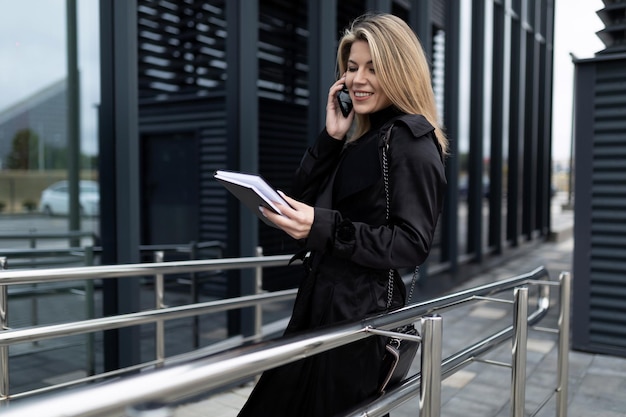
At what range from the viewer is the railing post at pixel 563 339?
2984mm

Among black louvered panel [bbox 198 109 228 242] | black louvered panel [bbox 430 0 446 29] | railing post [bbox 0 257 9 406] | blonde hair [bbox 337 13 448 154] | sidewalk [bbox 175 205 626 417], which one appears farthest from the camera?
black louvered panel [bbox 430 0 446 29]

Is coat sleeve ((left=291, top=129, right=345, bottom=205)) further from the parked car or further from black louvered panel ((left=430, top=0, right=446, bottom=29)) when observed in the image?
black louvered panel ((left=430, top=0, right=446, bottom=29))

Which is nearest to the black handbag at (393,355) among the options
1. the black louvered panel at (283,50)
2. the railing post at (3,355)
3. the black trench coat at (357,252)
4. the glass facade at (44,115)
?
the black trench coat at (357,252)

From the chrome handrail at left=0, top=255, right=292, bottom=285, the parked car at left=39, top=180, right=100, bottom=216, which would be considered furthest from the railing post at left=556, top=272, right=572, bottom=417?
the parked car at left=39, top=180, right=100, bottom=216

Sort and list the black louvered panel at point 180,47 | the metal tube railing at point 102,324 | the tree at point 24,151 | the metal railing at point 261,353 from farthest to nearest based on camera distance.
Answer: the black louvered panel at point 180,47, the tree at point 24,151, the metal tube railing at point 102,324, the metal railing at point 261,353

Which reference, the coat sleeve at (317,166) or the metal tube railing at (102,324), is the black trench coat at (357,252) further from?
the metal tube railing at (102,324)

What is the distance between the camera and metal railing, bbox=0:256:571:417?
841 millimetres

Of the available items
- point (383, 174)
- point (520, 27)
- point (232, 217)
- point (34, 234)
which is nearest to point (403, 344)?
point (383, 174)

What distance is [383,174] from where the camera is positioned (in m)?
1.48

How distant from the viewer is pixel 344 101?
1752mm

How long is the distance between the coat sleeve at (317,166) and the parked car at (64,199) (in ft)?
11.8

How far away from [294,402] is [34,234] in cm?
367

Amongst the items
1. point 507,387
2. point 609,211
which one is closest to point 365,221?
point 507,387

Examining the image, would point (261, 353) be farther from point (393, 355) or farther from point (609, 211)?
point (609, 211)
